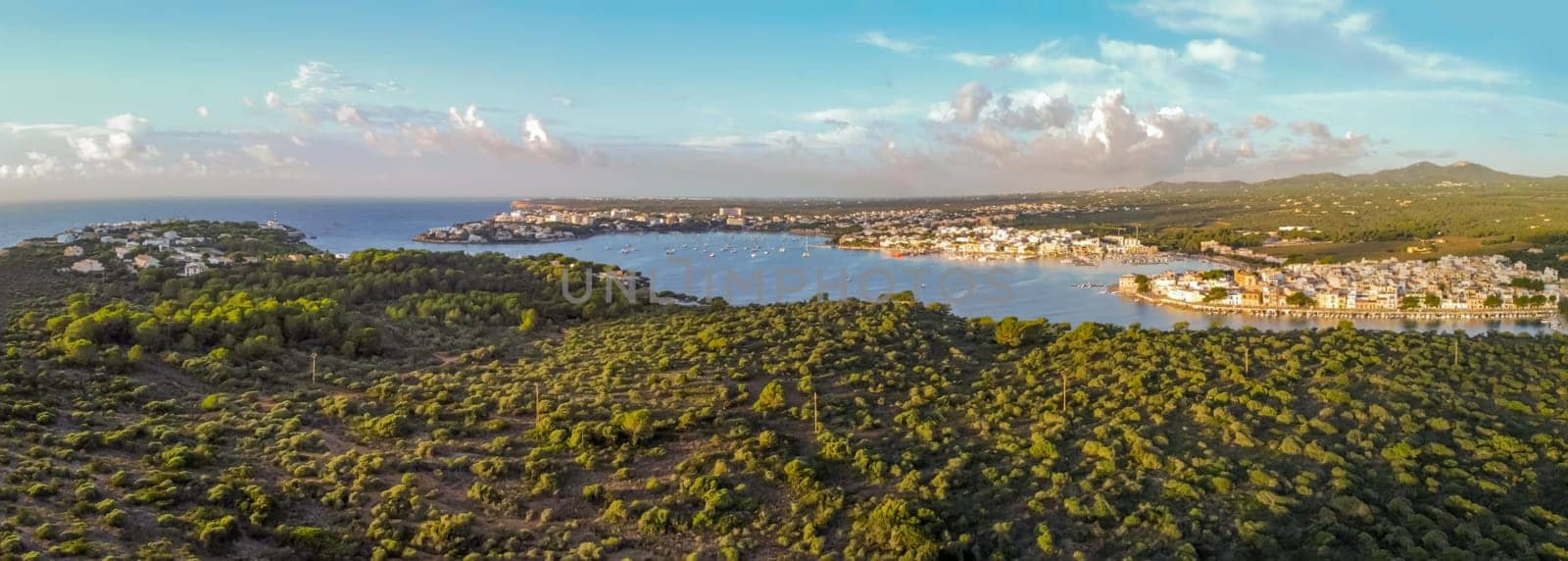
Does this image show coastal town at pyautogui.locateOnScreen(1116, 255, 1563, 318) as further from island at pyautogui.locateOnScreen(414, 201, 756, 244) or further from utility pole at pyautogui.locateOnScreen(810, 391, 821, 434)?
island at pyautogui.locateOnScreen(414, 201, 756, 244)

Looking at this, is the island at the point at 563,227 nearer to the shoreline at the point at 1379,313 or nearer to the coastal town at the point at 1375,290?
the coastal town at the point at 1375,290

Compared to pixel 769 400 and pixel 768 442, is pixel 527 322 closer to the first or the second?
pixel 769 400

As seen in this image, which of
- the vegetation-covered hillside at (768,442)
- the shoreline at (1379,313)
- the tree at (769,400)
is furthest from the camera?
the shoreline at (1379,313)

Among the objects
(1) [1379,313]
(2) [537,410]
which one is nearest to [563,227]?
(1) [1379,313]

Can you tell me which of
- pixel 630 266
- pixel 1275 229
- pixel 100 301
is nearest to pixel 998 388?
pixel 100 301

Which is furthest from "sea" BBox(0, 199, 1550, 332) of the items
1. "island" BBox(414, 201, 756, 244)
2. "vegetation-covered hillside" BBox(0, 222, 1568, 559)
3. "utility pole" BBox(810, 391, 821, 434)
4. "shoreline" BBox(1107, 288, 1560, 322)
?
"utility pole" BBox(810, 391, 821, 434)

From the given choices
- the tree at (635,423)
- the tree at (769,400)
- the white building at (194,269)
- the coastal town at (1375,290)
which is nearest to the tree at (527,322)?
the tree at (769,400)
